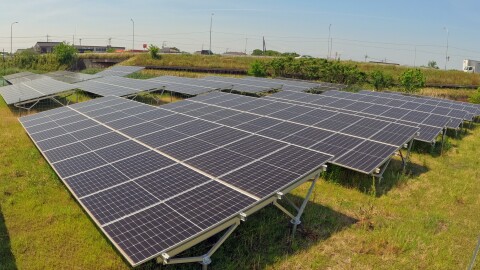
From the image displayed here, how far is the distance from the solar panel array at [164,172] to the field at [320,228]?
5.89 ft

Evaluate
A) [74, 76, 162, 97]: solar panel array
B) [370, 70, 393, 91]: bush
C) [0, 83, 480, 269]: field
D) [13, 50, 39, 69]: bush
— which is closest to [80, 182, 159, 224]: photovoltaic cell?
[0, 83, 480, 269]: field

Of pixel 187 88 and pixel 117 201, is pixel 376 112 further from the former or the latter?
pixel 117 201

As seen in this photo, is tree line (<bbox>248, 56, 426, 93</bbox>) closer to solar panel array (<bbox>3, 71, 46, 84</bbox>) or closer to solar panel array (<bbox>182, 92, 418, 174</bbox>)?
solar panel array (<bbox>3, 71, 46, 84</bbox>)

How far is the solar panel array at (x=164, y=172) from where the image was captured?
7812mm

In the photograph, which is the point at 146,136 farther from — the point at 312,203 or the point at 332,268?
the point at 332,268

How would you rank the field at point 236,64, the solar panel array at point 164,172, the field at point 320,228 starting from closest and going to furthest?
the solar panel array at point 164,172 < the field at point 320,228 < the field at point 236,64

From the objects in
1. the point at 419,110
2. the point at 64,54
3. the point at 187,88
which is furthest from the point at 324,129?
the point at 64,54

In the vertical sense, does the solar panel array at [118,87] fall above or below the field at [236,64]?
below

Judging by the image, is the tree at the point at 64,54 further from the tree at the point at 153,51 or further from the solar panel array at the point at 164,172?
the solar panel array at the point at 164,172

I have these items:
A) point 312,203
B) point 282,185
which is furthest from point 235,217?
point 312,203

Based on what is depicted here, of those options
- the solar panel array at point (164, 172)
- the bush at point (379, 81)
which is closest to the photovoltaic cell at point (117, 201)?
the solar panel array at point (164, 172)

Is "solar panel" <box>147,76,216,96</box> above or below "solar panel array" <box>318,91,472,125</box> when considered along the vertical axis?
above

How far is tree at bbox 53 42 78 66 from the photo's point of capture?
249 ft

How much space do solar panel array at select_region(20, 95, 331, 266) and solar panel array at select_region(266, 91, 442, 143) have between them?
1223cm
